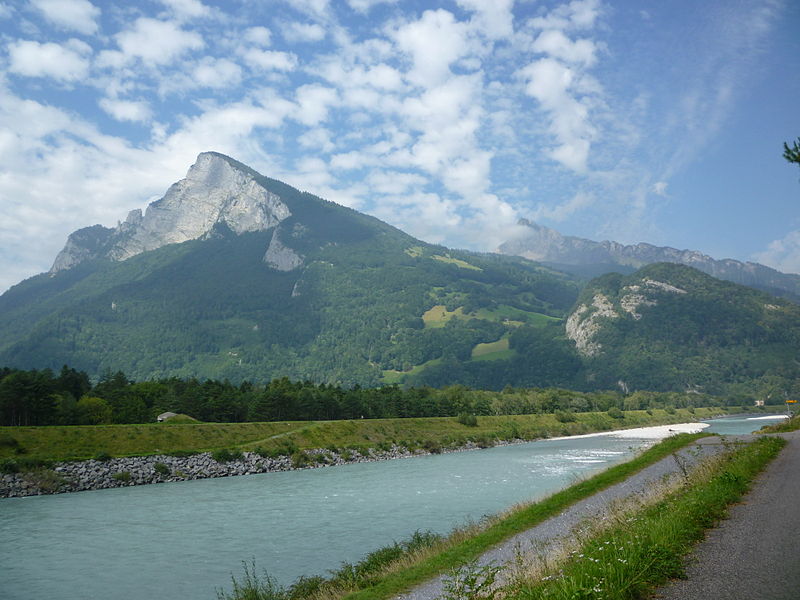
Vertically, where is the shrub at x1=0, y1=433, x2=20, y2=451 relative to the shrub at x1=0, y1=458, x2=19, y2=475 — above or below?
above

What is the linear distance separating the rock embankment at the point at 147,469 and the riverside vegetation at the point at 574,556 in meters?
39.1

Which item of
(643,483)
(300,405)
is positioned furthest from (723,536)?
(300,405)

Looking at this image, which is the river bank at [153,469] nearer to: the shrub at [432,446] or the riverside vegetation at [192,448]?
the riverside vegetation at [192,448]

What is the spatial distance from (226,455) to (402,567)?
172 ft

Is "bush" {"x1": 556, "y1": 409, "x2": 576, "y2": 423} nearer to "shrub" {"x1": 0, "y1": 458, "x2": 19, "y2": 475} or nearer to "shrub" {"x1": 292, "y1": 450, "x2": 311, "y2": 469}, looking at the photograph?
"shrub" {"x1": 292, "y1": 450, "x2": 311, "y2": 469}

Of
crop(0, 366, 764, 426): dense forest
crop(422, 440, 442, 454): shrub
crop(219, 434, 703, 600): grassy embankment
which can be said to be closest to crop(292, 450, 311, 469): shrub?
crop(422, 440, 442, 454): shrub

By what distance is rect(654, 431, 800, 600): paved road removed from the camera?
7824 mm

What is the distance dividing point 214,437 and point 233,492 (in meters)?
26.3

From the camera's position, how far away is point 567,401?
155 m

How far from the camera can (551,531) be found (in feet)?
58.0

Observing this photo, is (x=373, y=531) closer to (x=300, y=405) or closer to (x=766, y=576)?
(x=766, y=576)

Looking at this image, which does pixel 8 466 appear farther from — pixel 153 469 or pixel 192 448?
pixel 192 448

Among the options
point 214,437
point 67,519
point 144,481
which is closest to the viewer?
point 67,519

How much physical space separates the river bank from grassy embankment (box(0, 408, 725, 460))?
6.70 ft
